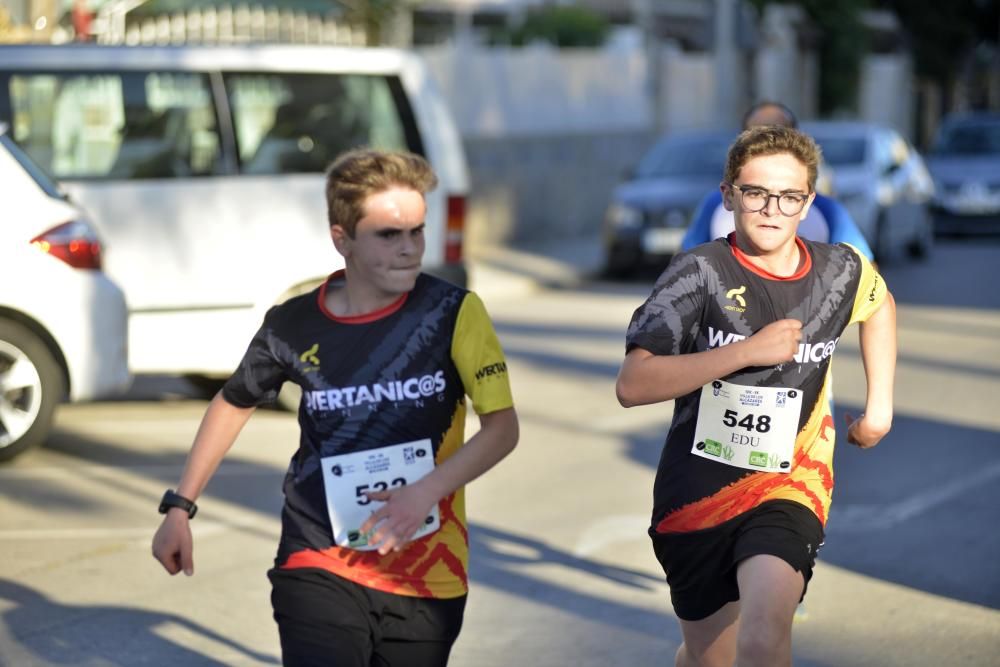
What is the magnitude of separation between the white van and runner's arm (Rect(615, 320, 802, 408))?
5.62m

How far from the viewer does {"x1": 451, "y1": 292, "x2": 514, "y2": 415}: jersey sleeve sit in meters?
3.77

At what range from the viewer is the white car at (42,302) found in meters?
8.53

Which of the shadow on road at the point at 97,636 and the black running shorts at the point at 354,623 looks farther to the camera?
the shadow on road at the point at 97,636

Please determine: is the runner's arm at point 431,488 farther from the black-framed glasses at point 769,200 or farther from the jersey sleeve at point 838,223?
the jersey sleeve at point 838,223

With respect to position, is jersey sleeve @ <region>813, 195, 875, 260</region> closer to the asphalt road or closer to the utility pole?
the asphalt road

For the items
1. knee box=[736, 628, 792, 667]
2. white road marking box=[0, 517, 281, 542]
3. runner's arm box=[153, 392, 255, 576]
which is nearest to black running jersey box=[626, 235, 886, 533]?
knee box=[736, 628, 792, 667]

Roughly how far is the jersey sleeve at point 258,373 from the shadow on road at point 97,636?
71.6 inches

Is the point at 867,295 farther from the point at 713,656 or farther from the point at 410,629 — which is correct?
the point at 410,629

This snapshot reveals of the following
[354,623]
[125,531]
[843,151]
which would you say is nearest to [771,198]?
[354,623]

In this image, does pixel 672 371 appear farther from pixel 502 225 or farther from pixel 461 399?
pixel 502 225

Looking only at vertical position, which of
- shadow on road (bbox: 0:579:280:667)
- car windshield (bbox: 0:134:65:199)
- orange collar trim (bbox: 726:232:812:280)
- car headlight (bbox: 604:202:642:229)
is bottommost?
car headlight (bbox: 604:202:642:229)

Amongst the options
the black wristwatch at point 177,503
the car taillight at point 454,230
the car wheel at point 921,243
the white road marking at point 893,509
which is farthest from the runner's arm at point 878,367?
the car wheel at point 921,243

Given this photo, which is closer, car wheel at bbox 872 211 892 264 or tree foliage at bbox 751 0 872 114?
car wheel at bbox 872 211 892 264

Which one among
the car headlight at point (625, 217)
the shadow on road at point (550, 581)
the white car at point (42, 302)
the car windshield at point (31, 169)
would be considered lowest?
the car headlight at point (625, 217)
